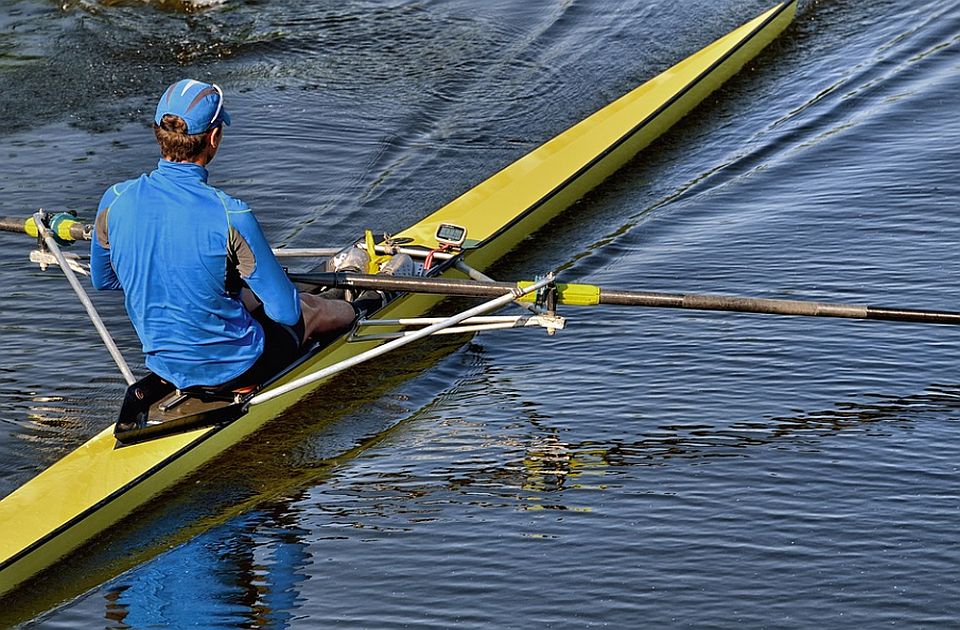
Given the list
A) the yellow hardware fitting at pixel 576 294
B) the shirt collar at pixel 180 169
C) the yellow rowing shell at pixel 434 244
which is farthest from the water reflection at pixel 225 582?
the yellow hardware fitting at pixel 576 294

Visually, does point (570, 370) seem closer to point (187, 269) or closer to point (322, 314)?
point (322, 314)

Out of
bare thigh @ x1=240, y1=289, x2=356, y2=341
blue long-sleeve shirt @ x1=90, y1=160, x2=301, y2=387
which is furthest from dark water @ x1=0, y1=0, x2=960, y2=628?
blue long-sleeve shirt @ x1=90, y1=160, x2=301, y2=387

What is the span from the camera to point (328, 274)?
6.70 meters

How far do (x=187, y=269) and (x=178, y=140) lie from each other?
571 mm

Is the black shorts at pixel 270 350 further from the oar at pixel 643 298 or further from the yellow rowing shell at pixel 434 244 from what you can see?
the oar at pixel 643 298

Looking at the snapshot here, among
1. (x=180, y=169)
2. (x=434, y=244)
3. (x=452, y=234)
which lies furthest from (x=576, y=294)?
(x=180, y=169)

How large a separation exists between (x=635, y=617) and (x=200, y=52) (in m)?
9.27

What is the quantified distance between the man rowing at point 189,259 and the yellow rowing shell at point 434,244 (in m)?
0.45

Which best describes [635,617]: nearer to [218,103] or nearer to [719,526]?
[719,526]

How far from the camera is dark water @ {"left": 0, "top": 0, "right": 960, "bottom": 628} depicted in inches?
211

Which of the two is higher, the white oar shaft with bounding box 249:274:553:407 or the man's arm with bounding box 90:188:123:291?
the man's arm with bounding box 90:188:123:291

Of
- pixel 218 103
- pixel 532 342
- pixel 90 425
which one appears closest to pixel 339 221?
pixel 532 342

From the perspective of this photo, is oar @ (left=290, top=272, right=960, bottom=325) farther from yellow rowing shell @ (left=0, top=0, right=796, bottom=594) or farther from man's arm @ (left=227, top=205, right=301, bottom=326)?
man's arm @ (left=227, top=205, right=301, bottom=326)

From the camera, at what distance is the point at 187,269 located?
17.7 feet
